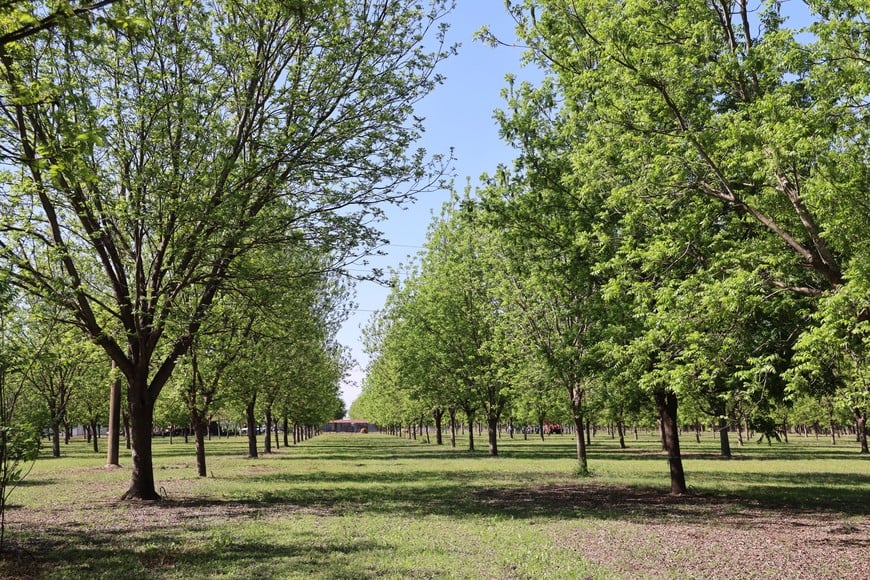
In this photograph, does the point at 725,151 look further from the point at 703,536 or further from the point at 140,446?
the point at 140,446

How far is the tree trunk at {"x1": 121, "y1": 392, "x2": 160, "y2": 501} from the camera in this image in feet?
58.9

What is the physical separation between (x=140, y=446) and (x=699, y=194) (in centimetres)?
1643

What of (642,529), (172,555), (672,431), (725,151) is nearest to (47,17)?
(172,555)

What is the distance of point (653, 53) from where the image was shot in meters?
11.7

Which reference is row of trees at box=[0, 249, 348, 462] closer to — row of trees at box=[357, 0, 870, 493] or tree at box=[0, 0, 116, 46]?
tree at box=[0, 0, 116, 46]

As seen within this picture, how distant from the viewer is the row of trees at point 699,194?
34.3 ft

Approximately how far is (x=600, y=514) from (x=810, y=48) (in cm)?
1142

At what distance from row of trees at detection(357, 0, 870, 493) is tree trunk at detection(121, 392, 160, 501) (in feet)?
37.1

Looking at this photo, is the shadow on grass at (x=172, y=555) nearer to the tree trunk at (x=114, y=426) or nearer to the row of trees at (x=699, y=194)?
the row of trees at (x=699, y=194)

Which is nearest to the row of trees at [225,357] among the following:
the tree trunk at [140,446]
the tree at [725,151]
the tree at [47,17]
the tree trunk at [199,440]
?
the tree trunk at [199,440]

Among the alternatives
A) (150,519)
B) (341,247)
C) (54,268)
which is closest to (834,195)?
(341,247)

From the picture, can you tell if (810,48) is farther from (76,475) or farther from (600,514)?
(76,475)

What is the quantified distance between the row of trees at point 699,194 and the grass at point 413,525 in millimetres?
3062

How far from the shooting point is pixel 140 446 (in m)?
17.9
